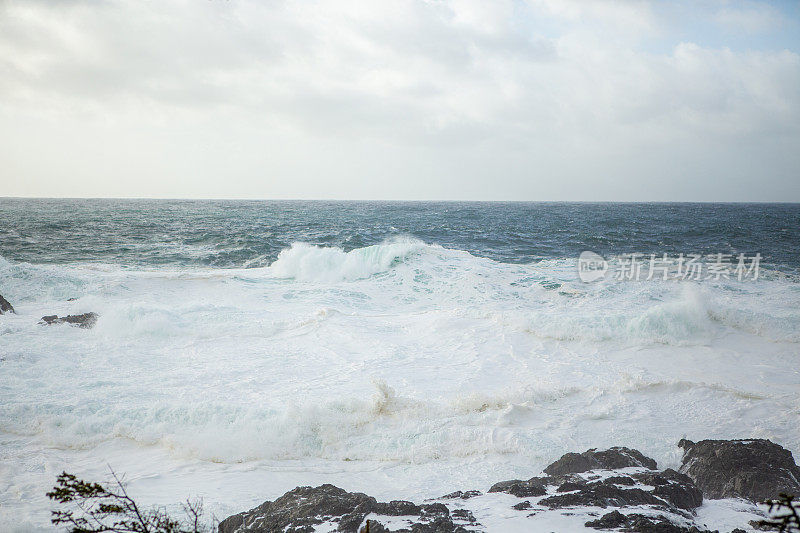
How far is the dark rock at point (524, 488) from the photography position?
406 cm

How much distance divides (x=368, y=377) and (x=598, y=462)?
441 centimetres

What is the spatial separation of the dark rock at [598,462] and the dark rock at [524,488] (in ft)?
2.03

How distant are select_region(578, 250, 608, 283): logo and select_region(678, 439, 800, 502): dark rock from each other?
1212 cm

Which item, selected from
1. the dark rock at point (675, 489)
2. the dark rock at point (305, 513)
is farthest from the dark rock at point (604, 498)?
the dark rock at point (305, 513)

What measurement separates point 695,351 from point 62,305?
55.2ft

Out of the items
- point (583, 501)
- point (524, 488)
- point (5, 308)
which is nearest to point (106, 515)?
point (524, 488)

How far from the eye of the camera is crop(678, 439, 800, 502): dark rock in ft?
14.3

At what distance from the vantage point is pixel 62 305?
1248 cm

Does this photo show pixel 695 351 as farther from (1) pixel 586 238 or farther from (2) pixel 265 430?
(1) pixel 586 238

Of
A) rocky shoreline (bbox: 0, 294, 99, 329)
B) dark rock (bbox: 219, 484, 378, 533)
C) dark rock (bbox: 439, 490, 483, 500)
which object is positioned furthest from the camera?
rocky shoreline (bbox: 0, 294, 99, 329)

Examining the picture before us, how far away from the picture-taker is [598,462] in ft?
15.8

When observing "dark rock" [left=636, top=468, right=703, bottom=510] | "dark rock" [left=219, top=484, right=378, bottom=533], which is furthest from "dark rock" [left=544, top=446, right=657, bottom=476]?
"dark rock" [left=219, top=484, right=378, bottom=533]

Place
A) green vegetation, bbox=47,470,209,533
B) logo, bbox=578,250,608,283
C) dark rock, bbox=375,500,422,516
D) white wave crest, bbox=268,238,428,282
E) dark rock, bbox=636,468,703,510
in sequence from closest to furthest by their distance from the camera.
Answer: green vegetation, bbox=47,470,209,533, dark rock, bbox=375,500,422,516, dark rock, bbox=636,468,703,510, logo, bbox=578,250,608,283, white wave crest, bbox=268,238,428,282

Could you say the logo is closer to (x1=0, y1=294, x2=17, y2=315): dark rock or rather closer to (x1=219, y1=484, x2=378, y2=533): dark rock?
(x1=219, y1=484, x2=378, y2=533): dark rock
